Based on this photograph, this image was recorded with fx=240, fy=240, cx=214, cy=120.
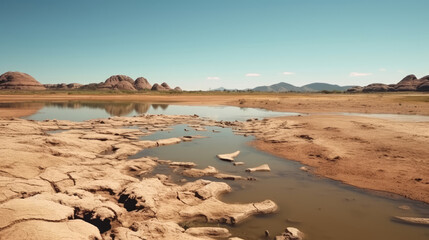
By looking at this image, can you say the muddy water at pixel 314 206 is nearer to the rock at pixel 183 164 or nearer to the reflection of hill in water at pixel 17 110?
the rock at pixel 183 164

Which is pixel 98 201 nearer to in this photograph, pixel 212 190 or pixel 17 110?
pixel 212 190

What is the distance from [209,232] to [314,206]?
397 cm

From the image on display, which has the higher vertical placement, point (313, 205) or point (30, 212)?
point (30, 212)

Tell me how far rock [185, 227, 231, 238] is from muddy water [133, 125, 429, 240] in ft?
1.02

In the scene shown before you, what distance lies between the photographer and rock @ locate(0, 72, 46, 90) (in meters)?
153

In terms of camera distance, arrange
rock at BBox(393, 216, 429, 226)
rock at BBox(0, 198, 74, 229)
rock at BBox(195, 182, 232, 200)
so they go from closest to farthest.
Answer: rock at BBox(0, 198, 74, 229), rock at BBox(393, 216, 429, 226), rock at BBox(195, 182, 232, 200)

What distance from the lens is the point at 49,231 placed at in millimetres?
4805

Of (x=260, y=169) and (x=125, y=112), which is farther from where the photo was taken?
(x=125, y=112)

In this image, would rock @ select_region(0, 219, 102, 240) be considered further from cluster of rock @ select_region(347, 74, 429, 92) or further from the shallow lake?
cluster of rock @ select_region(347, 74, 429, 92)

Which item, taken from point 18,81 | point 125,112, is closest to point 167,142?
point 125,112

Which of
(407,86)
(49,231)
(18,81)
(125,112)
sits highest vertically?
(18,81)

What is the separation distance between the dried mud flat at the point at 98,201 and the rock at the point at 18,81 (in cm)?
→ 18315

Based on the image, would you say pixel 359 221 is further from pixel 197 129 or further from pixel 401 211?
pixel 197 129

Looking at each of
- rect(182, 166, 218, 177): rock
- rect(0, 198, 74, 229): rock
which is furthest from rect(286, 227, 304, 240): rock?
rect(0, 198, 74, 229): rock
